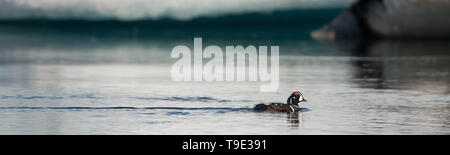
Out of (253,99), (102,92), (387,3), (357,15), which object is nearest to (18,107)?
(102,92)

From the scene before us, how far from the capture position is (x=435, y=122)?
59.6 ft

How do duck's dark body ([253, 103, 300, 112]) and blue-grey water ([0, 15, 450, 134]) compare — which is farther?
duck's dark body ([253, 103, 300, 112])

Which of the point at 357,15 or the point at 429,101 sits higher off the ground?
the point at 357,15

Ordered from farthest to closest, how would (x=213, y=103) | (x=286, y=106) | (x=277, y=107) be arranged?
1. (x=213, y=103)
2. (x=286, y=106)
3. (x=277, y=107)

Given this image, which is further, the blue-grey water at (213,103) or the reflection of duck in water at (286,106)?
the reflection of duck in water at (286,106)

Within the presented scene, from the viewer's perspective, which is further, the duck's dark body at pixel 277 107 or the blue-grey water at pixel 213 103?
the duck's dark body at pixel 277 107

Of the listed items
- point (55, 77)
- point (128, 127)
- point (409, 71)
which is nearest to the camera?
point (128, 127)

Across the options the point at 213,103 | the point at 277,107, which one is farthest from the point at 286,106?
the point at 213,103

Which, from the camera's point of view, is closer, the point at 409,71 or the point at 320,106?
the point at 320,106

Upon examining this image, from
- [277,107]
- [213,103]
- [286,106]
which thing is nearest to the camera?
[277,107]

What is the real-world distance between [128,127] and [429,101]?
8508 millimetres

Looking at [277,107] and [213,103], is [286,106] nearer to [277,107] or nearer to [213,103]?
[277,107]

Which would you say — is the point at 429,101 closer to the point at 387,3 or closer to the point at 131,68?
the point at 131,68

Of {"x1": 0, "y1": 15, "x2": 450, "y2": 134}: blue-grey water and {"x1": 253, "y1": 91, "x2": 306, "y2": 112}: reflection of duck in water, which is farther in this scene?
{"x1": 253, "y1": 91, "x2": 306, "y2": 112}: reflection of duck in water
